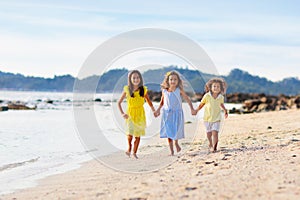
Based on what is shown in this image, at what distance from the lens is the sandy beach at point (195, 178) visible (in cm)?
494

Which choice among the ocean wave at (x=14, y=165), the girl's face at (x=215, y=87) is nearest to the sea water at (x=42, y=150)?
the ocean wave at (x=14, y=165)

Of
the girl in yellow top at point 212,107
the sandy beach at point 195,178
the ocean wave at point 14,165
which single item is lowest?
the ocean wave at point 14,165

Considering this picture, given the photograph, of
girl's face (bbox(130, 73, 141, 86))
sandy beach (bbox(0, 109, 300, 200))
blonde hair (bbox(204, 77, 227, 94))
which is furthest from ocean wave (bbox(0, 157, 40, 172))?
blonde hair (bbox(204, 77, 227, 94))

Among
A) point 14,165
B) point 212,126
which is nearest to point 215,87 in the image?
point 212,126

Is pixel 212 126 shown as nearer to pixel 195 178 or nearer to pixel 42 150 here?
pixel 195 178

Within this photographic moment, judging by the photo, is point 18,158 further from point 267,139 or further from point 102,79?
point 267,139

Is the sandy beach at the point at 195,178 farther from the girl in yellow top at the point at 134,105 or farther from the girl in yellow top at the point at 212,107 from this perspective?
the girl in yellow top at the point at 134,105

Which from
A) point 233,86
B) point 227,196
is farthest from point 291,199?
point 233,86

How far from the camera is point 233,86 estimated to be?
340 feet

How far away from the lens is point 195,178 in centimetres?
567

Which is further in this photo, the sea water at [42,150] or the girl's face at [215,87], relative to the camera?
the girl's face at [215,87]

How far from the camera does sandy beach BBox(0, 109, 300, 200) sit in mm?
4938

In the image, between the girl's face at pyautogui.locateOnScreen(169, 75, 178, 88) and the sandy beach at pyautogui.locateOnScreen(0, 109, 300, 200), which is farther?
the girl's face at pyautogui.locateOnScreen(169, 75, 178, 88)

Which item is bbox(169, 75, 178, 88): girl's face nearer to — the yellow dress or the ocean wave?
the yellow dress
